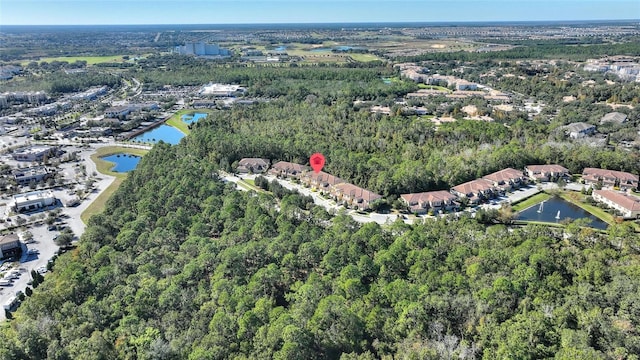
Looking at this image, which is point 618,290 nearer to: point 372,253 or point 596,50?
point 372,253

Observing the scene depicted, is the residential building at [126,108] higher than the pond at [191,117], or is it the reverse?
the residential building at [126,108]

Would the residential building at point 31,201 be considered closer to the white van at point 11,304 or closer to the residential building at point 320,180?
the white van at point 11,304

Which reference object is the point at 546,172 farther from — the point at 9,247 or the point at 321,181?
the point at 9,247

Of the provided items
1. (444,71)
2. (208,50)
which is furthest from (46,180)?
(208,50)

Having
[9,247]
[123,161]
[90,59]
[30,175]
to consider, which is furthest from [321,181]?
[90,59]

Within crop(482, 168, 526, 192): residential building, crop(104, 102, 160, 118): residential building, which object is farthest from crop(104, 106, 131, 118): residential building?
crop(482, 168, 526, 192): residential building

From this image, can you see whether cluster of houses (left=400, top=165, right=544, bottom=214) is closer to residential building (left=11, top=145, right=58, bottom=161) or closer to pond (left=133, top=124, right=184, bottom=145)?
pond (left=133, top=124, right=184, bottom=145)

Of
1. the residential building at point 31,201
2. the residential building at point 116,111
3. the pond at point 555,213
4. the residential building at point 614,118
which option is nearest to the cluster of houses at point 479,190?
the pond at point 555,213
